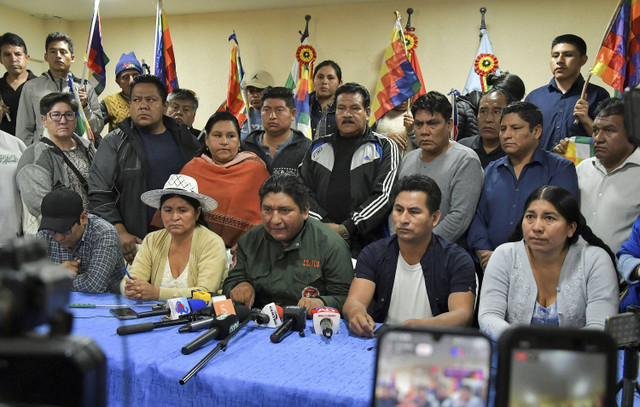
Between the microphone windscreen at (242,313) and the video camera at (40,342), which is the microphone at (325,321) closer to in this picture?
the microphone windscreen at (242,313)

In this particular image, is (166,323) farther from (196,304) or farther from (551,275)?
(551,275)

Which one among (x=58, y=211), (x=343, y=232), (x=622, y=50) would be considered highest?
(x=622, y=50)

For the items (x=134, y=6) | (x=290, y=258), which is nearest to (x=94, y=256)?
(x=290, y=258)

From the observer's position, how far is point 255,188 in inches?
137

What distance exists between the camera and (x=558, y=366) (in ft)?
2.03

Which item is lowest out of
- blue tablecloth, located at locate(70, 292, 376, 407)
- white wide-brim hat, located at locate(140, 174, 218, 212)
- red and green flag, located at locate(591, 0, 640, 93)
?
blue tablecloth, located at locate(70, 292, 376, 407)

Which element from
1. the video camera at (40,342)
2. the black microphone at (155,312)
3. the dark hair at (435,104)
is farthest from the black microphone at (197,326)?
the dark hair at (435,104)

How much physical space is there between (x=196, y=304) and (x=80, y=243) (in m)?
0.92

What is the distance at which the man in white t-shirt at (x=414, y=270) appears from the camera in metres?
2.46

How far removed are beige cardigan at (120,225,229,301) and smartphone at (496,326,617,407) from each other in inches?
92.9

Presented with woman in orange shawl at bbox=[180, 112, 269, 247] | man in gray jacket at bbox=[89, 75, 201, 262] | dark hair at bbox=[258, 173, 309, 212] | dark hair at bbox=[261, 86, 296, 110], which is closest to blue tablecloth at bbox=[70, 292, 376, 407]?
dark hair at bbox=[258, 173, 309, 212]

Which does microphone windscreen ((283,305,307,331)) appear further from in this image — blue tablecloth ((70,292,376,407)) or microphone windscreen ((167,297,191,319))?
microphone windscreen ((167,297,191,319))

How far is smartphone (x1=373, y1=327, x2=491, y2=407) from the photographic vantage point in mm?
644

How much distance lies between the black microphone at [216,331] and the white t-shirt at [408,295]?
2.36ft
